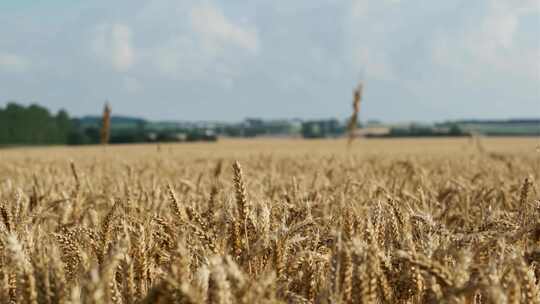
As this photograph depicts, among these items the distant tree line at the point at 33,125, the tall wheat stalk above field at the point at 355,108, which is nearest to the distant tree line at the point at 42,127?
the distant tree line at the point at 33,125

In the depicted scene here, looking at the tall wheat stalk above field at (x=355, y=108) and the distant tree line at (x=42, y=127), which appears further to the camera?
the distant tree line at (x=42, y=127)

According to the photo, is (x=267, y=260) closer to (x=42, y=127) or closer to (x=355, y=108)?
(x=355, y=108)

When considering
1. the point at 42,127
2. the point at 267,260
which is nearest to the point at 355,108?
the point at 267,260

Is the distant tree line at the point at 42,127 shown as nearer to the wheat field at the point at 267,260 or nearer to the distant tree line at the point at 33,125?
the distant tree line at the point at 33,125

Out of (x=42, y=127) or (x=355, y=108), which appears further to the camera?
(x=42, y=127)

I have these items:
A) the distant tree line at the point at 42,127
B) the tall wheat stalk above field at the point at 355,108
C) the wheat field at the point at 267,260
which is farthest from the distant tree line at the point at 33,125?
the wheat field at the point at 267,260

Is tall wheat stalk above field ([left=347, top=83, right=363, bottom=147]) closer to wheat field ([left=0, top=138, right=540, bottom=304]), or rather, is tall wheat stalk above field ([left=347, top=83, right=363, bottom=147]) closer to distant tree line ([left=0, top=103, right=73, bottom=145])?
wheat field ([left=0, top=138, right=540, bottom=304])

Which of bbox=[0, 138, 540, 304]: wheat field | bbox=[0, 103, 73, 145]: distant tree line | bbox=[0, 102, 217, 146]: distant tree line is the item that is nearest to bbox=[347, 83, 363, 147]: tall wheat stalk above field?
bbox=[0, 138, 540, 304]: wheat field

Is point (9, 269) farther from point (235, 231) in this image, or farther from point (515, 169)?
point (515, 169)

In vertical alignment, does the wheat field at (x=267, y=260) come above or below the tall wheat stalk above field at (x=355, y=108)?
below

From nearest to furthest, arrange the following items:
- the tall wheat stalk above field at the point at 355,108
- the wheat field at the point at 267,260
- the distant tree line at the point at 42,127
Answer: the wheat field at the point at 267,260, the tall wheat stalk above field at the point at 355,108, the distant tree line at the point at 42,127

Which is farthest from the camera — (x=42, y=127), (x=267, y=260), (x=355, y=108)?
(x=42, y=127)

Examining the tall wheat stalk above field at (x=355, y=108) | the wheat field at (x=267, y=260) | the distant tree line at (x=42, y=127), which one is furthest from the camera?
the distant tree line at (x=42, y=127)

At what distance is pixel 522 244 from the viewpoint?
231 cm
